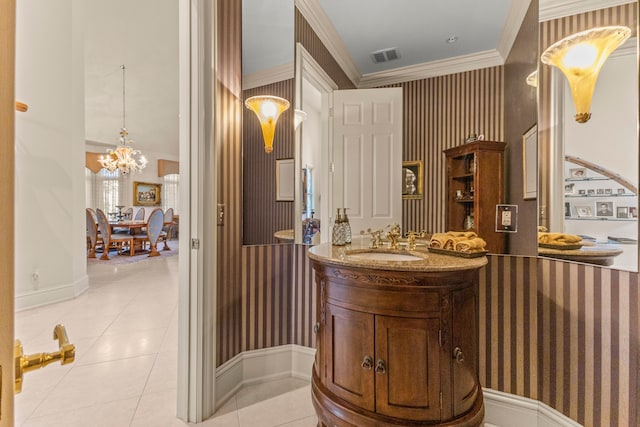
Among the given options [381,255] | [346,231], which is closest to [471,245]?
[381,255]

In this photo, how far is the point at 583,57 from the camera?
52.9 inches

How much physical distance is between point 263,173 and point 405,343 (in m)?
1.36

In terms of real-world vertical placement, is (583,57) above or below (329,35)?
below

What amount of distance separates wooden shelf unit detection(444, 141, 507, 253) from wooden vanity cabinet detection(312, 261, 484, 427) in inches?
15.6

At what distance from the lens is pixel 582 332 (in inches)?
53.2

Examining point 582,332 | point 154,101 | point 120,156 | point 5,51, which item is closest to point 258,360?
point 582,332

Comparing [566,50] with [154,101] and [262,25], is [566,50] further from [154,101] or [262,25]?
[154,101]

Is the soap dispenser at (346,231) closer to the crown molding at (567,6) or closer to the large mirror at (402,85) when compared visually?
the large mirror at (402,85)

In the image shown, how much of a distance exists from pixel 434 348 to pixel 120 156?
300 inches

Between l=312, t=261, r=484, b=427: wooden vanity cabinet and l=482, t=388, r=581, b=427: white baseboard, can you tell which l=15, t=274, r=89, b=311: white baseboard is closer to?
l=312, t=261, r=484, b=427: wooden vanity cabinet

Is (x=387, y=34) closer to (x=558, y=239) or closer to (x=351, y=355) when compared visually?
(x=558, y=239)

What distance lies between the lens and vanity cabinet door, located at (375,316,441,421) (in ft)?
4.11

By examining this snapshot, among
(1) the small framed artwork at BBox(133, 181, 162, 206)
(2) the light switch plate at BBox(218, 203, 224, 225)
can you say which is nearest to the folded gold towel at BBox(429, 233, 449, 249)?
(2) the light switch plate at BBox(218, 203, 224, 225)

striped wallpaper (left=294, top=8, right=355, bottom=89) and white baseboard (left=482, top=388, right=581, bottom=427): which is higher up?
striped wallpaper (left=294, top=8, right=355, bottom=89)
